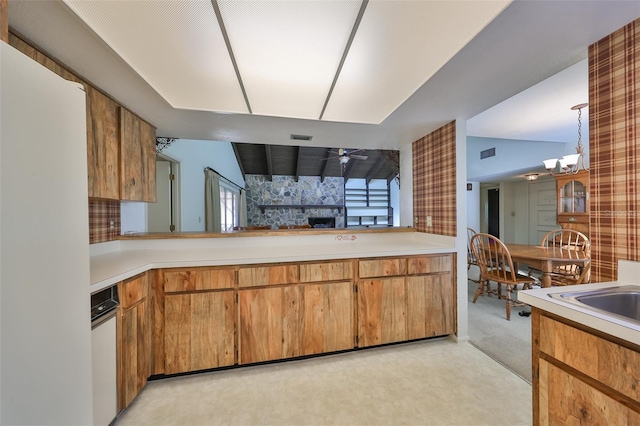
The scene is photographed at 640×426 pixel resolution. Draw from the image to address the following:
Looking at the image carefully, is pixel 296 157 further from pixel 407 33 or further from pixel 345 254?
pixel 407 33

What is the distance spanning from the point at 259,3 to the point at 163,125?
5.72ft

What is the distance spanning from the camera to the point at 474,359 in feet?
6.25

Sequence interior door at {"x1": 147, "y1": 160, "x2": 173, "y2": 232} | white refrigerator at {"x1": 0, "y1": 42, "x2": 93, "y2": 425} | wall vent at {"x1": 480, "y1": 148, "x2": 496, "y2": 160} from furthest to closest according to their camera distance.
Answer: wall vent at {"x1": 480, "y1": 148, "x2": 496, "y2": 160}, interior door at {"x1": 147, "y1": 160, "x2": 173, "y2": 232}, white refrigerator at {"x1": 0, "y1": 42, "x2": 93, "y2": 425}

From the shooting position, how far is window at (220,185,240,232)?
5.62 m

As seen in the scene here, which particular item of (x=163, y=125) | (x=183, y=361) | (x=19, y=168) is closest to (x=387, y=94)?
(x=19, y=168)

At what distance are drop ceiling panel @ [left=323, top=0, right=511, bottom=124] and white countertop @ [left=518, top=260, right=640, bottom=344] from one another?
119 centimetres

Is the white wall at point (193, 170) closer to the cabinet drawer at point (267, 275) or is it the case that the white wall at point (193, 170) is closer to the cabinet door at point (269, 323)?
the cabinet drawer at point (267, 275)

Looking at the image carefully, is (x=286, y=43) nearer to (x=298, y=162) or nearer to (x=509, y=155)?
(x=509, y=155)

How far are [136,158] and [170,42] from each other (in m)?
1.15

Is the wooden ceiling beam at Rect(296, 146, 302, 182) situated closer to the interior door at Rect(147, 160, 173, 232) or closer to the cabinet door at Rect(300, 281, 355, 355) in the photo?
the interior door at Rect(147, 160, 173, 232)

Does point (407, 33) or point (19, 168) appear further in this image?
point (407, 33)

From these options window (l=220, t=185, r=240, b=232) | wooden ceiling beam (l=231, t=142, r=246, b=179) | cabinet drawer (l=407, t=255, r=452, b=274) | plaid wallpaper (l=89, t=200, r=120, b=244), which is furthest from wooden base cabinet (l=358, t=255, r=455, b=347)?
wooden ceiling beam (l=231, t=142, r=246, b=179)

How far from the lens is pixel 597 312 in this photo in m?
0.82

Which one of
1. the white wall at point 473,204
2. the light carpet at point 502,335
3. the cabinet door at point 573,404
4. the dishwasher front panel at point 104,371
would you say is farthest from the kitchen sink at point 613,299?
the white wall at point 473,204
